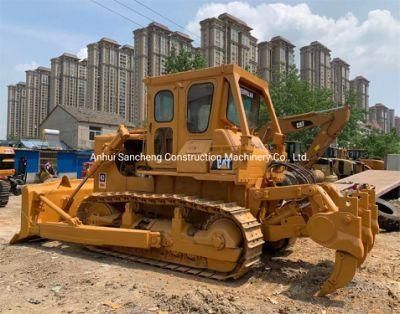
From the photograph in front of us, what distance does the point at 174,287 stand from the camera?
17.1 feet

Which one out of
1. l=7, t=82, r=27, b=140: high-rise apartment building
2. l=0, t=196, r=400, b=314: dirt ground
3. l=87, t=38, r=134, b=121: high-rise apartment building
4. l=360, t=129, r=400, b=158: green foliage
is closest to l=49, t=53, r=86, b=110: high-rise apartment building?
l=87, t=38, r=134, b=121: high-rise apartment building

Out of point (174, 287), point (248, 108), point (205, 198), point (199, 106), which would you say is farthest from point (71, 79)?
point (174, 287)

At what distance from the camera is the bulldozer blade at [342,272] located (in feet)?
15.8

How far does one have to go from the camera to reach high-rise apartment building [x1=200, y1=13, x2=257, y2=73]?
2595cm

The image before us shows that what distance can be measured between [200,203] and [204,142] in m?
0.96

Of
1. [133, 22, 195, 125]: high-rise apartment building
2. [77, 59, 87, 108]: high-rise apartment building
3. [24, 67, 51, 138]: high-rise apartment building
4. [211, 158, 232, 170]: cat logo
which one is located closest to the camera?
[211, 158, 232, 170]: cat logo

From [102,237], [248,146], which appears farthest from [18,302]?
[248,146]

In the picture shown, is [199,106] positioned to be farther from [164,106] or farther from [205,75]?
[164,106]

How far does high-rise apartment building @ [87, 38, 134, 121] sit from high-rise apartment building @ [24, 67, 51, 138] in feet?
50.7

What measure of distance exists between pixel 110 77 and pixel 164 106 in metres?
37.7

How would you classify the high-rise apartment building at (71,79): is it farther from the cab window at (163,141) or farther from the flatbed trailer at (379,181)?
the cab window at (163,141)

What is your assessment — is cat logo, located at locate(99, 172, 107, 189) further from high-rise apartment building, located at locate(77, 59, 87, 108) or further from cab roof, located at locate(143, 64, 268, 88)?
high-rise apartment building, located at locate(77, 59, 87, 108)

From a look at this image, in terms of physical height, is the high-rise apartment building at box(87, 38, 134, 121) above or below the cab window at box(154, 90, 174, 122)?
above

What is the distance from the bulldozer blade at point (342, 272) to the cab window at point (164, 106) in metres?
3.24
